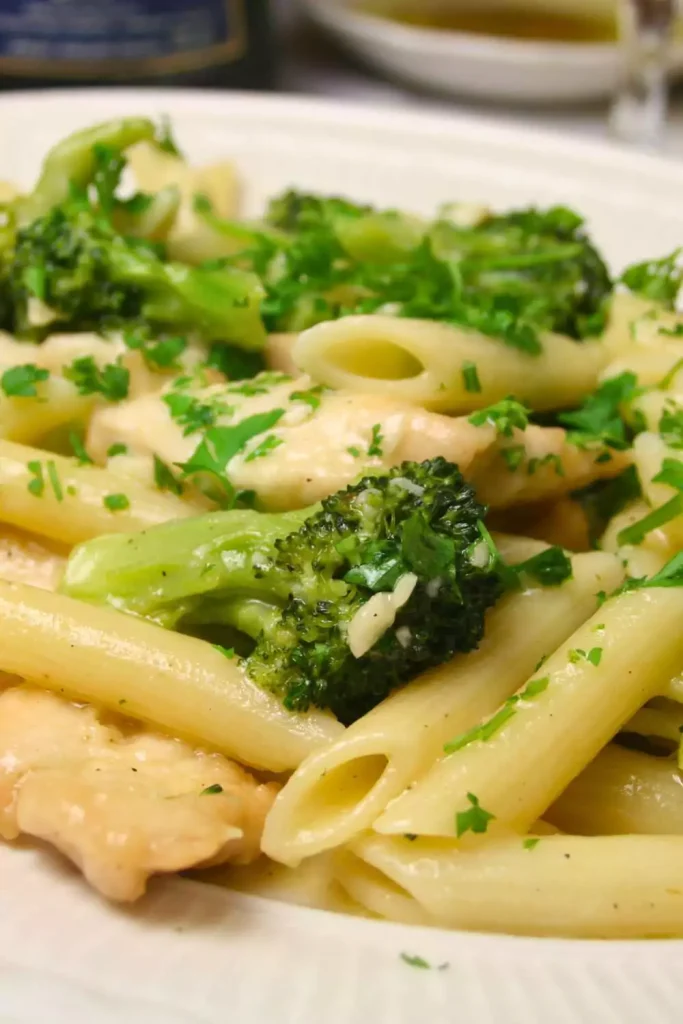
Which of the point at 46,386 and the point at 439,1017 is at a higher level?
the point at 46,386

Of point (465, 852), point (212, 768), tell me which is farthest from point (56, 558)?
point (465, 852)

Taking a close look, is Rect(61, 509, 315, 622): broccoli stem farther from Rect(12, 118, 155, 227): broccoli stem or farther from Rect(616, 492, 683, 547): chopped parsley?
→ Rect(12, 118, 155, 227): broccoli stem

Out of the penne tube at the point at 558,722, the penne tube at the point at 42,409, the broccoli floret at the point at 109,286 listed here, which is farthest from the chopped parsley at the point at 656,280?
the penne tube at the point at 42,409

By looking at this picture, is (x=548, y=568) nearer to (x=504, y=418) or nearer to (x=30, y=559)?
(x=504, y=418)

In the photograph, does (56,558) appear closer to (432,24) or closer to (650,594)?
(650,594)

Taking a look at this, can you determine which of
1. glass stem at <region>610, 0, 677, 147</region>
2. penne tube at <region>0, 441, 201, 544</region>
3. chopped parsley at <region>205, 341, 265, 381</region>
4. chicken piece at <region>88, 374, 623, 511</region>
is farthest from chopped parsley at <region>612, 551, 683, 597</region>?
glass stem at <region>610, 0, 677, 147</region>

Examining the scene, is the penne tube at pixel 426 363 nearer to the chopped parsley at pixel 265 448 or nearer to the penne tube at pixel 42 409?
the chopped parsley at pixel 265 448
